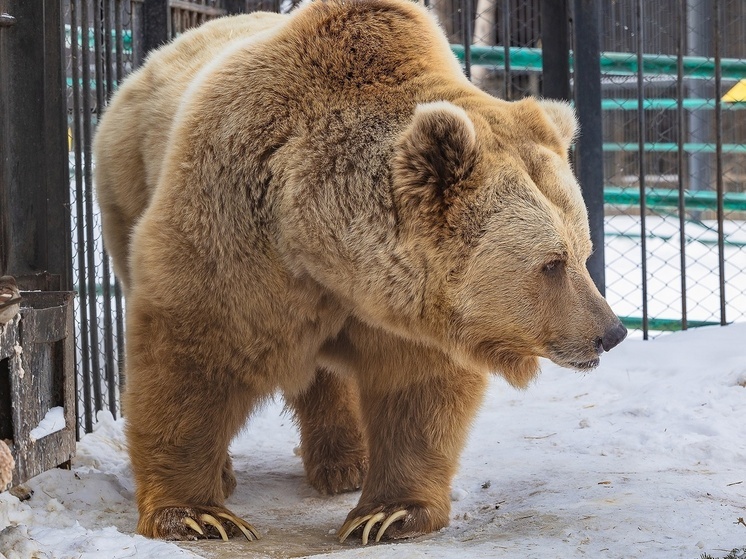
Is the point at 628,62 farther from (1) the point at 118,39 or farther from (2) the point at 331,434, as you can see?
(2) the point at 331,434

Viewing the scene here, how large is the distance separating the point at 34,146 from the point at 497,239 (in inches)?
104

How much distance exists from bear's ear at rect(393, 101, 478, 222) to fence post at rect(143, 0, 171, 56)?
338 cm

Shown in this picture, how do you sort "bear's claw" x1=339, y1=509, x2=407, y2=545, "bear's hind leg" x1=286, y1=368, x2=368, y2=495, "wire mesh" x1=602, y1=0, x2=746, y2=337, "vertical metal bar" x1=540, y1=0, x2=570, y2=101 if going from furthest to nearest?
"wire mesh" x1=602, y1=0, x2=746, y2=337 → "vertical metal bar" x1=540, y1=0, x2=570, y2=101 → "bear's hind leg" x1=286, y1=368, x2=368, y2=495 → "bear's claw" x1=339, y1=509, x2=407, y2=545

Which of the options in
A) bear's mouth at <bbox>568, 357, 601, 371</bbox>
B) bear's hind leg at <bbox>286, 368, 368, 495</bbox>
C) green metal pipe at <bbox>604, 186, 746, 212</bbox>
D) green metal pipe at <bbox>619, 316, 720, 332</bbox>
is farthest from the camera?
green metal pipe at <bbox>604, 186, 746, 212</bbox>

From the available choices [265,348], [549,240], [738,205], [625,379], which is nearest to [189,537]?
[265,348]

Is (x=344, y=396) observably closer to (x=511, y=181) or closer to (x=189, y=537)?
(x=189, y=537)

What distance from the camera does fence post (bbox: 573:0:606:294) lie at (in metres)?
6.75

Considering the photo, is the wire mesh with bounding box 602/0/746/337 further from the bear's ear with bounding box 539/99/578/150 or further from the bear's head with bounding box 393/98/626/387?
the bear's head with bounding box 393/98/626/387

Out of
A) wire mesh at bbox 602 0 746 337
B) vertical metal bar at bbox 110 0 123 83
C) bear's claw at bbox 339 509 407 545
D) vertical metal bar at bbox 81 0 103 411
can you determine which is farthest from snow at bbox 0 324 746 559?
vertical metal bar at bbox 110 0 123 83

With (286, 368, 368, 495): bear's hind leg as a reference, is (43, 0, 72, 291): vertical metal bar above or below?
above

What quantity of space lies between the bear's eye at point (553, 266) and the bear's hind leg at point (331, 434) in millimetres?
1817

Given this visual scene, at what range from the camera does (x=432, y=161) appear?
3.40 meters

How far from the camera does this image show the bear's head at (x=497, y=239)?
3355 mm

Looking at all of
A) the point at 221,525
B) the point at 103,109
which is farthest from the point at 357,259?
the point at 103,109
